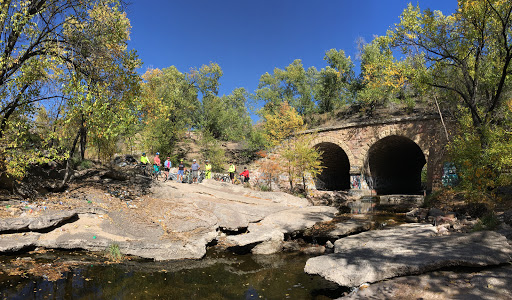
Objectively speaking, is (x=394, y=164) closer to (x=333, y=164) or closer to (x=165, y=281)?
(x=333, y=164)

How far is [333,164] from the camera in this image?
2927cm

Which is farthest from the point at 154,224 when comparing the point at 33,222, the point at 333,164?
the point at 333,164

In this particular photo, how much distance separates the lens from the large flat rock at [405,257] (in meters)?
4.70

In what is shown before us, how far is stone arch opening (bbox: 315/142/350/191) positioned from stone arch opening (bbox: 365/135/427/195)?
3335 millimetres

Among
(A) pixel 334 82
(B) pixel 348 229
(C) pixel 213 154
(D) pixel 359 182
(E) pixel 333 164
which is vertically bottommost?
(B) pixel 348 229

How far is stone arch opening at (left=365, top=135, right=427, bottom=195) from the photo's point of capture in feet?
78.1

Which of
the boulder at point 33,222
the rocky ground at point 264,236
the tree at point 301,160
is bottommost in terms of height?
the rocky ground at point 264,236

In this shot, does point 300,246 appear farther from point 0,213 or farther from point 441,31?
point 441,31

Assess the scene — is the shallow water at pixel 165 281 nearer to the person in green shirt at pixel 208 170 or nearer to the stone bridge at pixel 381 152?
the person in green shirt at pixel 208 170

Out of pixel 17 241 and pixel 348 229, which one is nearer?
pixel 17 241

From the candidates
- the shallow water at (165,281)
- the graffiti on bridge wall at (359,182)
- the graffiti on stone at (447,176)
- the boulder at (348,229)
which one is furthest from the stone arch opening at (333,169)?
the shallow water at (165,281)

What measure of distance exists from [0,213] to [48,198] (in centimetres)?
171

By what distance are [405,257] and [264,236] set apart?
12.2 feet

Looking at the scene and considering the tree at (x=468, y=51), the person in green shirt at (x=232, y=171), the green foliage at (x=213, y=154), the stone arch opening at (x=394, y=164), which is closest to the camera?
the tree at (x=468, y=51)
